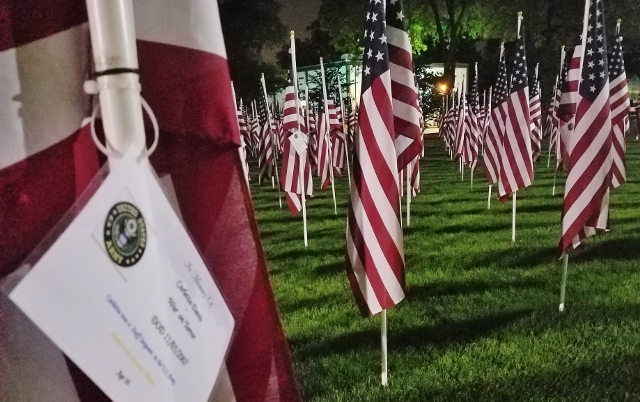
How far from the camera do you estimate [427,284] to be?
7301mm

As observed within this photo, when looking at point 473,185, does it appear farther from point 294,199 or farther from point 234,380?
point 234,380

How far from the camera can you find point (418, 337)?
5652 mm

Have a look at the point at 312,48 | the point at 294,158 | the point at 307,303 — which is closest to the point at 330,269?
the point at 307,303

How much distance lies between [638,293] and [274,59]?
1718 inches

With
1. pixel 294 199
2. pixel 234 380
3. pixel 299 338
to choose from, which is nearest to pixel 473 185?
pixel 294 199

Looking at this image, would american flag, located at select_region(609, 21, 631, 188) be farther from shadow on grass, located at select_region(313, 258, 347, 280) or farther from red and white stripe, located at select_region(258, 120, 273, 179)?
red and white stripe, located at select_region(258, 120, 273, 179)

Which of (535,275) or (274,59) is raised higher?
(274,59)

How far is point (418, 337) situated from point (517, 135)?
3774 mm

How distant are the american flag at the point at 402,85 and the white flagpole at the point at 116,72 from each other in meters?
3.74

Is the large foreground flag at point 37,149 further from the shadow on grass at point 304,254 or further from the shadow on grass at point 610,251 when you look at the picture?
the shadow on grass at point 610,251

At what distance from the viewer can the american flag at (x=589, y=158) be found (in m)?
5.60

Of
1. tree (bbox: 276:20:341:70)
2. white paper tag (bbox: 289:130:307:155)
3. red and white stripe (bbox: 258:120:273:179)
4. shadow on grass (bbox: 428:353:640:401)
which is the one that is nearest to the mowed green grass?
shadow on grass (bbox: 428:353:640:401)

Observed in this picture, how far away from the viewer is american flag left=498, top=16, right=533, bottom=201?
818cm

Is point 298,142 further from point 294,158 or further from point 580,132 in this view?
point 580,132
